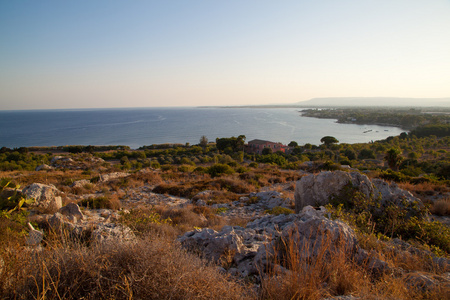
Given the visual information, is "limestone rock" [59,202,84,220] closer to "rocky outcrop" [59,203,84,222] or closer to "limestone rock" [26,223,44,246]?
"rocky outcrop" [59,203,84,222]

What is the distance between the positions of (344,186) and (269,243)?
456 centimetres

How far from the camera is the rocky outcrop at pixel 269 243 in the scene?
3359mm

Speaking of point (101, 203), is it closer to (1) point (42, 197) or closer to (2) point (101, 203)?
(2) point (101, 203)

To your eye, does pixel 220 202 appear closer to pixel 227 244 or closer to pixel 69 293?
pixel 227 244

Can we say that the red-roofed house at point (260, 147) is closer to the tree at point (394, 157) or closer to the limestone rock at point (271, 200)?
the tree at point (394, 157)

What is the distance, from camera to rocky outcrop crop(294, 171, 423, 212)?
6.92 m

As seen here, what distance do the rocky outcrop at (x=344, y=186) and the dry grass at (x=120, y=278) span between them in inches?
235

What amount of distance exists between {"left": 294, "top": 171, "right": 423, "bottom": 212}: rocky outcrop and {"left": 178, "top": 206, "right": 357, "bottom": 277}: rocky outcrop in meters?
3.69

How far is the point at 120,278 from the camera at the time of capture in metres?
2.34

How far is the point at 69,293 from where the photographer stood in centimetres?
214

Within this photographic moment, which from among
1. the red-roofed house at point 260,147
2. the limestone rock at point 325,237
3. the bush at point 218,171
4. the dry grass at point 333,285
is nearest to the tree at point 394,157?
the bush at point 218,171

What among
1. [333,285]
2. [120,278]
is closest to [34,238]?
[120,278]

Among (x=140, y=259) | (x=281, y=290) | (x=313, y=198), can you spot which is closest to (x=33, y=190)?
(x=140, y=259)

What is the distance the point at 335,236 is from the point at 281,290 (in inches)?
64.0
